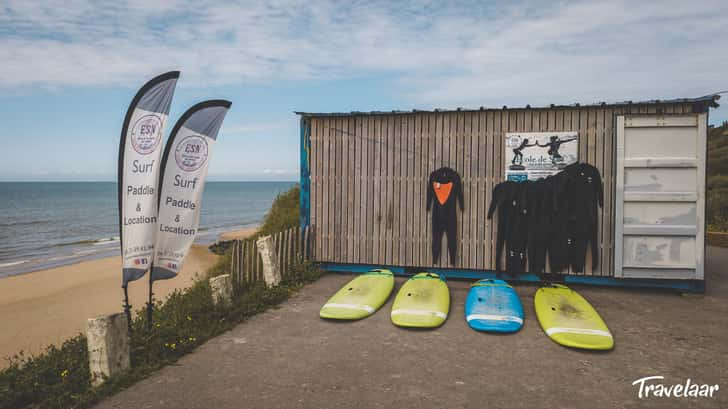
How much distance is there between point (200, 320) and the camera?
6.19m

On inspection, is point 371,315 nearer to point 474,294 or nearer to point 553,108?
point 474,294

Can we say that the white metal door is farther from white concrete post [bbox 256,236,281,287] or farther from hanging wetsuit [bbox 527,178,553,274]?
white concrete post [bbox 256,236,281,287]

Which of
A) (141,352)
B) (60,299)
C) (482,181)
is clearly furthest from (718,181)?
(60,299)

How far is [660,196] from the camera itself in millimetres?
7734

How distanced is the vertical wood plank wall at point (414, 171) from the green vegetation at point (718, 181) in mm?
9172

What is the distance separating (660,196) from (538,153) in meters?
2.05

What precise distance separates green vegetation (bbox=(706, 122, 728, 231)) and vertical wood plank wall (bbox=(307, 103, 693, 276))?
9.17 meters

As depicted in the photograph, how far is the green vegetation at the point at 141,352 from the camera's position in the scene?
4.39 m

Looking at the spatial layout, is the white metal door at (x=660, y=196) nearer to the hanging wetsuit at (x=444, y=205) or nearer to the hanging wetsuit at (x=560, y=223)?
the hanging wetsuit at (x=560, y=223)

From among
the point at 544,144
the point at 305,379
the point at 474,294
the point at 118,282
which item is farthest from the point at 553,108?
the point at 118,282

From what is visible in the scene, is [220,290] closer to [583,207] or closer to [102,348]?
[102,348]

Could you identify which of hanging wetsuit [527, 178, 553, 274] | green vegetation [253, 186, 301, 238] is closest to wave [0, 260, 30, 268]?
green vegetation [253, 186, 301, 238]

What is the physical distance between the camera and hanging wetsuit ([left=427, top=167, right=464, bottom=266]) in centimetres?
866

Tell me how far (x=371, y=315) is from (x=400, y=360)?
1.65 meters
